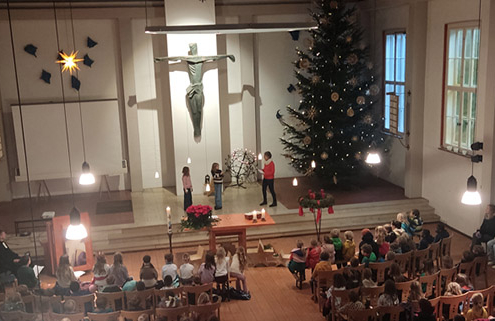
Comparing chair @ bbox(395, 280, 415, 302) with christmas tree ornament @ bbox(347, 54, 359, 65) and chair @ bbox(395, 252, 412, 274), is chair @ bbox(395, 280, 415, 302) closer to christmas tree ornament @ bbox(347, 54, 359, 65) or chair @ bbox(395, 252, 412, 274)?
chair @ bbox(395, 252, 412, 274)

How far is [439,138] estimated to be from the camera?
1368cm

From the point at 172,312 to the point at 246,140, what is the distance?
9476 millimetres

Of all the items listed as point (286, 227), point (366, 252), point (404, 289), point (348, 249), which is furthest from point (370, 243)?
point (286, 227)

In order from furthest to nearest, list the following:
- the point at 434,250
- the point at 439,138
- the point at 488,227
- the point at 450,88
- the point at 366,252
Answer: the point at 439,138 → the point at 450,88 → the point at 488,227 → the point at 434,250 → the point at 366,252

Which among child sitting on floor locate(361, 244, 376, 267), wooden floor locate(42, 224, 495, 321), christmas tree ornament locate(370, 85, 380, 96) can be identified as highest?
christmas tree ornament locate(370, 85, 380, 96)

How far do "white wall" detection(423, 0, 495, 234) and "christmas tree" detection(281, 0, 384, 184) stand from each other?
155 centimetres

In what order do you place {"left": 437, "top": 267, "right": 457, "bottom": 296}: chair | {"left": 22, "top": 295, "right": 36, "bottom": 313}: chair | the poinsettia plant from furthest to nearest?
the poinsettia plant
{"left": 437, "top": 267, "right": 457, "bottom": 296}: chair
{"left": 22, "top": 295, "right": 36, "bottom": 313}: chair

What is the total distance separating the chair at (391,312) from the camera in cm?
776

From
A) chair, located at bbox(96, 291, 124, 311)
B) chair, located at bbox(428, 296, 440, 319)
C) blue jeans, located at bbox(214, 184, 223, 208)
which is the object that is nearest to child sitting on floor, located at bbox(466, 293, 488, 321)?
chair, located at bbox(428, 296, 440, 319)

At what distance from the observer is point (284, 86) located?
17000 millimetres

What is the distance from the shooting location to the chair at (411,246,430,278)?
32.5 feet

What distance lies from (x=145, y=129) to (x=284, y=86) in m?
4.29

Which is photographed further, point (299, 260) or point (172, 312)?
point (299, 260)

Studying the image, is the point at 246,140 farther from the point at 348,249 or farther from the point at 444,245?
the point at 444,245
